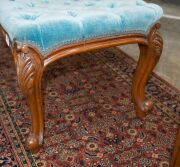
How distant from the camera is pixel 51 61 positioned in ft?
3.04

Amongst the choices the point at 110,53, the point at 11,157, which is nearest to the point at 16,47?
the point at 11,157

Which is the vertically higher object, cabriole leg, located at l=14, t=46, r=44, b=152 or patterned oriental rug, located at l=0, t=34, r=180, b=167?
cabriole leg, located at l=14, t=46, r=44, b=152

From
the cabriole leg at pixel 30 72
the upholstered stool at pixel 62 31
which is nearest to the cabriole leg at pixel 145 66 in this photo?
the upholstered stool at pixel 62 31

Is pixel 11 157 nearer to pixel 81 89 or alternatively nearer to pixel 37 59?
pixel 37 59

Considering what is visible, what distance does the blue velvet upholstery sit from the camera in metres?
0.88

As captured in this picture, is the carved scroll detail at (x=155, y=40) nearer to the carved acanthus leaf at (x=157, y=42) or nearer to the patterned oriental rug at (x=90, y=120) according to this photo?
the carved acanthus leaf at (x=157, y=42)

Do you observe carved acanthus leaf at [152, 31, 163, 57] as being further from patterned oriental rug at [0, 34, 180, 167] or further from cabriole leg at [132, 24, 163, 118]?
patterned oriental rug at [0, 34, 180, 167]

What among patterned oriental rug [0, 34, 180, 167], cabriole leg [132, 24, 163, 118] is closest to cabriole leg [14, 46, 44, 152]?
patterned oriental rug [0, 34, 180, 167]

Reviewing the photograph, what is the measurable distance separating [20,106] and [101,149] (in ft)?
1.53

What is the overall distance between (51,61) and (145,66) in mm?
430

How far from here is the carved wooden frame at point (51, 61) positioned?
2.87 feet

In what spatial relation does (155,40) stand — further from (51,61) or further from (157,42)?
(51,61)

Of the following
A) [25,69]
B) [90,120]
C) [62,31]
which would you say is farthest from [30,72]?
[90,120]

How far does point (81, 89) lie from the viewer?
1.50m
